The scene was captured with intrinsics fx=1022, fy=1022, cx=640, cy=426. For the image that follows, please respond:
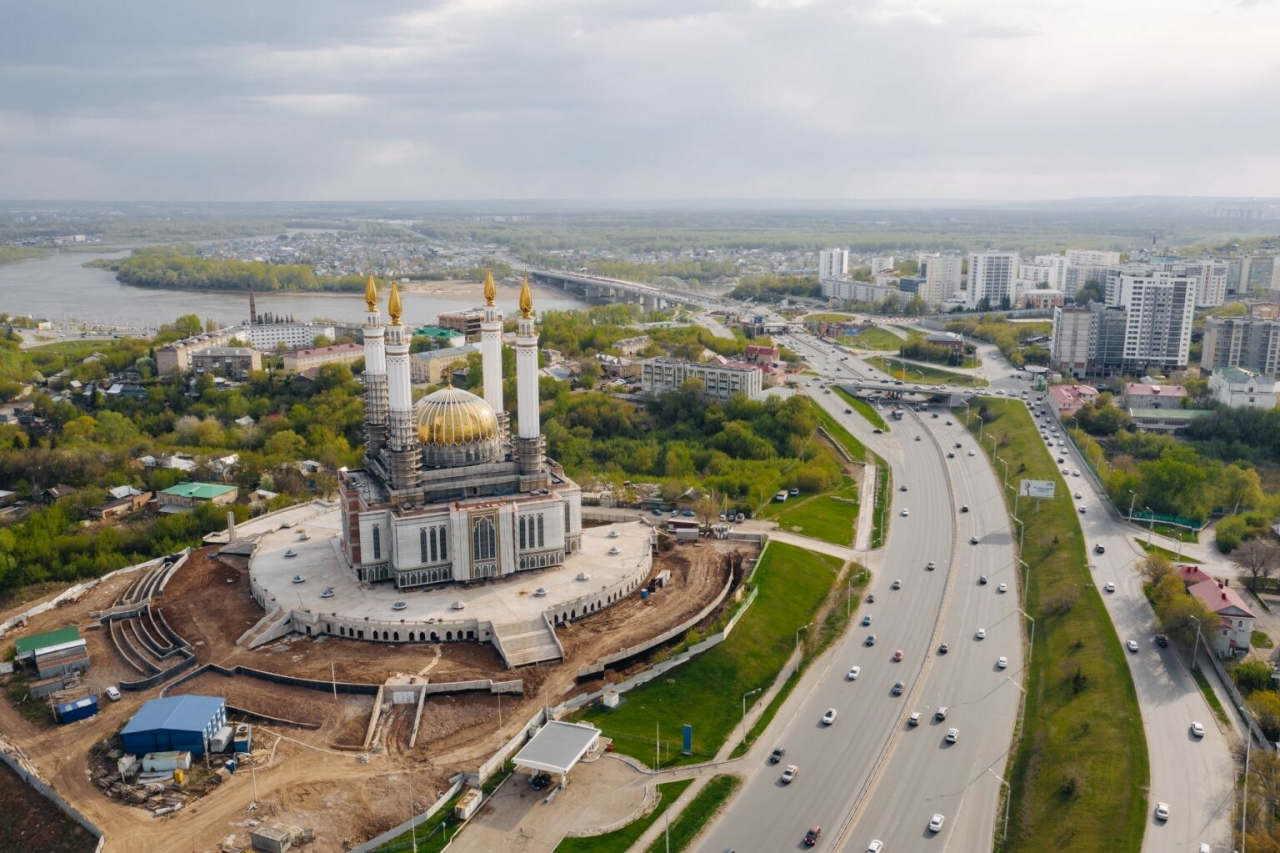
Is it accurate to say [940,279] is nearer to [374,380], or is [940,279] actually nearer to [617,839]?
[374,380]

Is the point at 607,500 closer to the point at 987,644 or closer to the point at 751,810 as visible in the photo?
the point at 987,644

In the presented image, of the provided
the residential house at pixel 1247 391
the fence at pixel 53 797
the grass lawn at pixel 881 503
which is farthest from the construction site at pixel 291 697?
the residential house at pixel 1247 391

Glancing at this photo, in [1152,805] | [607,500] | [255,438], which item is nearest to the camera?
[1152,805]

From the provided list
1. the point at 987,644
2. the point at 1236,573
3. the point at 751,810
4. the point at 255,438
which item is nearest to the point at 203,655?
the point at 751,810

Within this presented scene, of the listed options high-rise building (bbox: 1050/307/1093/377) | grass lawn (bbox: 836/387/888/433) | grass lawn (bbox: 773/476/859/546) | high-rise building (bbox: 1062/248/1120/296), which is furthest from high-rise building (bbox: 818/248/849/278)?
grass lawn (bbox: 773/476/859/546)

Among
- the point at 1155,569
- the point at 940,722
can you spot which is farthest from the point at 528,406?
the point at 1155,569

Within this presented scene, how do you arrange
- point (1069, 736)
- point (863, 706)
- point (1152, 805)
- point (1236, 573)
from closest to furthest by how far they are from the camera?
point (1152, 805) < point (1069, 736) < point (863, 706) < point (1236, 573)

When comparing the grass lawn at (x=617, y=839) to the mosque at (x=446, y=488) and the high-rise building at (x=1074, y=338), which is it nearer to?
the mosque at (x=446, y=488)

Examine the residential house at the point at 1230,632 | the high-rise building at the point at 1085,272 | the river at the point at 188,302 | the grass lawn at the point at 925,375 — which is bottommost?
the residential house at the point at 1230,632
